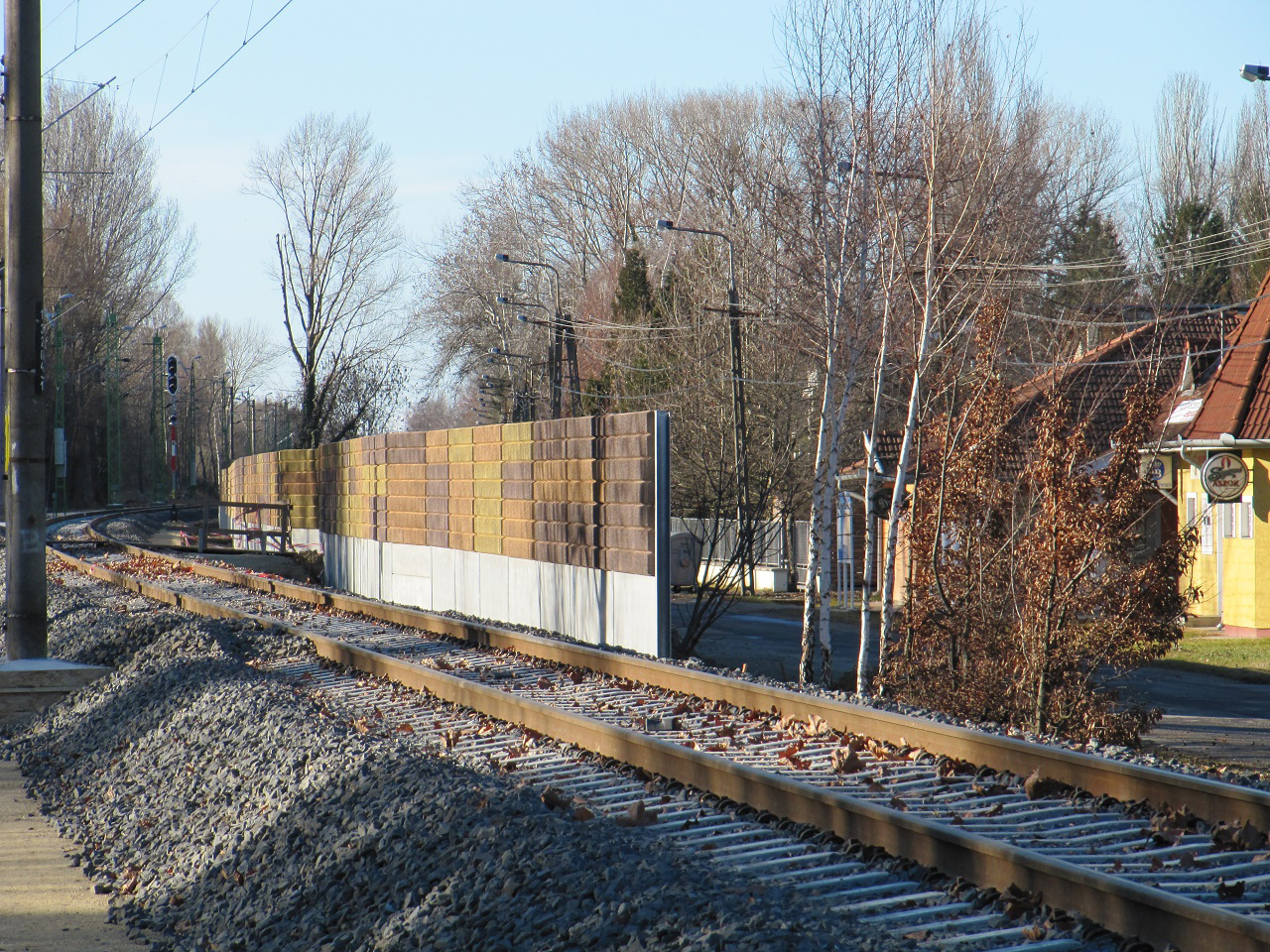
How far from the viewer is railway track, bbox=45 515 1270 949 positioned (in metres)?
4.65

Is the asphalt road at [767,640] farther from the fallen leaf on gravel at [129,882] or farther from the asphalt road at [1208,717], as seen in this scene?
the fallen leaf on gravel at [129,882]

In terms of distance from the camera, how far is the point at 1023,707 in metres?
11.1

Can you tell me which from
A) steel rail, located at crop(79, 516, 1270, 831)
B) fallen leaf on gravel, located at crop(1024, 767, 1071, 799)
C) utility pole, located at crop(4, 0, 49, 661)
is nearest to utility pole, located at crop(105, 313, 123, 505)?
utility pole, located at crop(4, 0, 49, 661)

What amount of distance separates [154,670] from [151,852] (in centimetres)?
473

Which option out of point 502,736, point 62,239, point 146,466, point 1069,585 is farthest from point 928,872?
point 146,466

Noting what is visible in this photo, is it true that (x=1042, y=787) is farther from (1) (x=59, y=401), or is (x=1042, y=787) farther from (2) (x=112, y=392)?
(2) (x=112, y=392)

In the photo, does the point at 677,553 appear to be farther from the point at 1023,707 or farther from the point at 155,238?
the point at 155,238

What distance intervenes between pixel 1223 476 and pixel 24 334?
2024cm

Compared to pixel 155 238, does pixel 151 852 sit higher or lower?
lower

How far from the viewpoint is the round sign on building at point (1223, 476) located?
2323cm

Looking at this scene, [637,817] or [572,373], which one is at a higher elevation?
[572,373]

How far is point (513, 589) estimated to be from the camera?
1920 cm

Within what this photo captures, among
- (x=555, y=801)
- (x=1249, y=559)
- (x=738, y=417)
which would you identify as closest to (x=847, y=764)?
(x=555, y=801)

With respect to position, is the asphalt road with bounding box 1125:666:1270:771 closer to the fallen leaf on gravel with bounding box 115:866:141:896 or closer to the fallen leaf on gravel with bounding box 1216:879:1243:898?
the fallen leaf on gravel with bounding box 1216:879:1243:898
